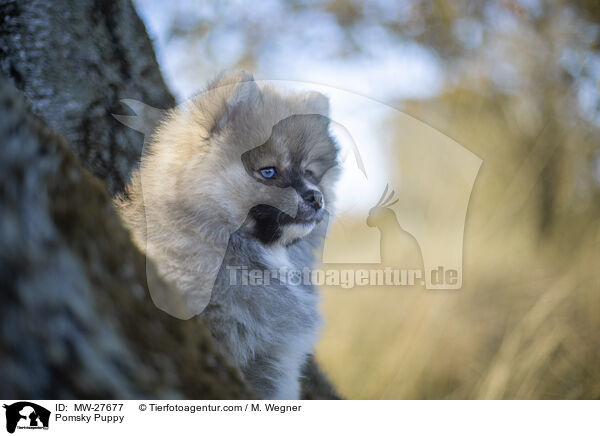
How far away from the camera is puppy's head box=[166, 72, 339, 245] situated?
1218mm

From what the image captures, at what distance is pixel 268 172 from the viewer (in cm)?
123

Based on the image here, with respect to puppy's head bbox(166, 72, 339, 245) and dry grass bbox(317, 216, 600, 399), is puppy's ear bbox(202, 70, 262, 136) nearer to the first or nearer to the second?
puppy's head bbox(166, 72, 339, 245)

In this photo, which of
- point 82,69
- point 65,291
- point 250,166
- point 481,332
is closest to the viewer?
point 65,291

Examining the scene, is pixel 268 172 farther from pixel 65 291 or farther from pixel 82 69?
pixel 65 291

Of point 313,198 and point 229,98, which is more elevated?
point 229,98

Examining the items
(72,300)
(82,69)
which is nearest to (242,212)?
(82,69)

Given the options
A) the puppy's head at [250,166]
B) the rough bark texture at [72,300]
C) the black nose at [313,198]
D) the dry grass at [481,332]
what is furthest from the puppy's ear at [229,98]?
the dry grass at [481,332]

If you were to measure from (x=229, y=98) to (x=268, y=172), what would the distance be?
0.70 feet

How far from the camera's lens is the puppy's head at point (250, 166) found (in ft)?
4.00

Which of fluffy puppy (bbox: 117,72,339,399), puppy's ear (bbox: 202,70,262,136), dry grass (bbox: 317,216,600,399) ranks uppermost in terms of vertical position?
puppy's ear (bbox: 202,70,262,136)

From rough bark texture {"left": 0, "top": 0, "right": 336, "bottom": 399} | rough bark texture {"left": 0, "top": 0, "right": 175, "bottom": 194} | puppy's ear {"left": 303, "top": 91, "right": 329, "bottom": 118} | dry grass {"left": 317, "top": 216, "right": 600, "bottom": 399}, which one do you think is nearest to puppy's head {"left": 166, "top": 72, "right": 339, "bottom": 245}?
puppy's ear {"left": 303, "top": 91, "right": 329, "bottom": 118}

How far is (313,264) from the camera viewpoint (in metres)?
1.44

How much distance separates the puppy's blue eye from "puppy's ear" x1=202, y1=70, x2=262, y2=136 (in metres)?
0.15

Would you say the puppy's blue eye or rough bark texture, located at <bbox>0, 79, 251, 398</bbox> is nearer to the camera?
rough bark texture, located at <bbox>0, 79, 251, 398</bbox>
